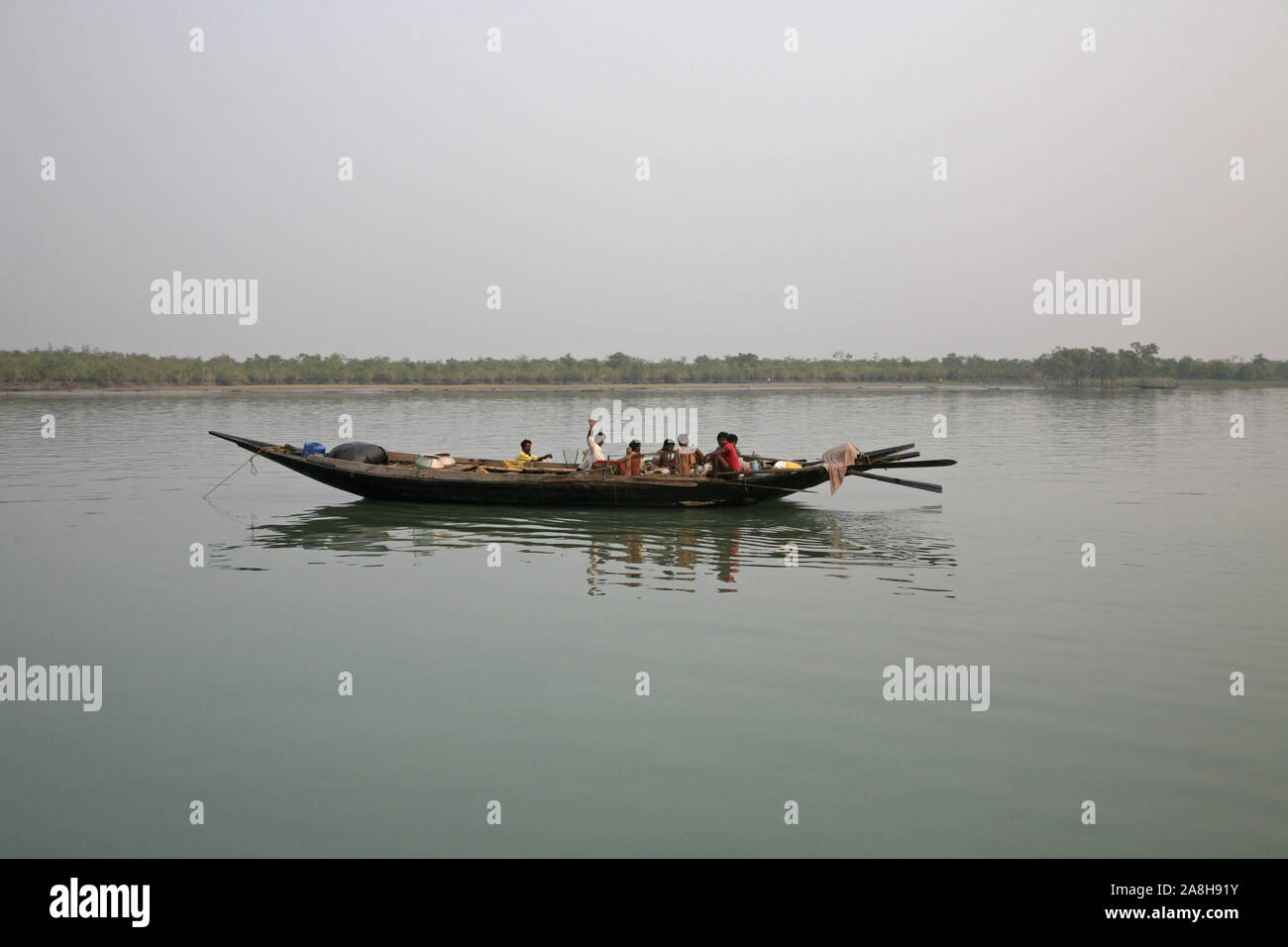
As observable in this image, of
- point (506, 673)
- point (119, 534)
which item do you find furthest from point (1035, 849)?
point (119, 534)

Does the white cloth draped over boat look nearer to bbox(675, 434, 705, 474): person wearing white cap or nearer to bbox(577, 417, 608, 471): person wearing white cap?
bbox(675, 434, 705, 474): person wearing white cap

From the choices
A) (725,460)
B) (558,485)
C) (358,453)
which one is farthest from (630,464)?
(358,453)

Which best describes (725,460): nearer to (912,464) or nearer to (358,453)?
(912,464)

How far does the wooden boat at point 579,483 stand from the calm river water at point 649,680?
1.29 feet

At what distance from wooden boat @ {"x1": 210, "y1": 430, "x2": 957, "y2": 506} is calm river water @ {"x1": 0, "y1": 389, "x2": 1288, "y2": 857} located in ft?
1.29

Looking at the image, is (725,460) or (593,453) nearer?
(725,460)

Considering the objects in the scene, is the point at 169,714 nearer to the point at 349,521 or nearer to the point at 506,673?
the point at 506,673

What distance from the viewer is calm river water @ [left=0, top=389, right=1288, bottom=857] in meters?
5.55

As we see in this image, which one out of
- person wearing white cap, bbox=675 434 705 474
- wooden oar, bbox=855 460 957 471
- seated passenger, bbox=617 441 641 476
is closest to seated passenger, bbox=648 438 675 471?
person wearing white cap, bbox=675 434 705 474

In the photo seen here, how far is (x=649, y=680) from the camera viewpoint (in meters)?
7.95

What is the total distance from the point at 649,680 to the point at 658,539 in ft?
21.4

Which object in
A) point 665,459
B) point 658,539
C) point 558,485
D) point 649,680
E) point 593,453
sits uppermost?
point 593,453

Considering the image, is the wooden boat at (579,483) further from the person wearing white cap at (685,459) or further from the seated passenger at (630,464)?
the person wearing white cap at (685,459)
